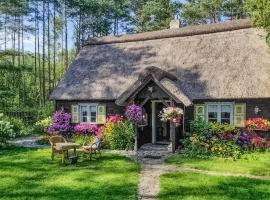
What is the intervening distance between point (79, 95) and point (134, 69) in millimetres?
3666

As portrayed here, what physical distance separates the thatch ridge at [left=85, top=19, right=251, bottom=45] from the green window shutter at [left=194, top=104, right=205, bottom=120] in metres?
5.58

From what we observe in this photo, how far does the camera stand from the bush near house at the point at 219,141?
16.1m

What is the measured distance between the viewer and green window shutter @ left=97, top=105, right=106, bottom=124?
21.2 m

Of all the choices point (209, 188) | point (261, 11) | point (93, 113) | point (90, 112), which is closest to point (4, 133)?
point (90, 112)

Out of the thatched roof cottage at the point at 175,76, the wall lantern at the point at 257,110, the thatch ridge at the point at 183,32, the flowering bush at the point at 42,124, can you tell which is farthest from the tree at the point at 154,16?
the wall lantern at the point at 257,110

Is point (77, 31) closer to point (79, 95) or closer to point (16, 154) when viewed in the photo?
point (79, 95)

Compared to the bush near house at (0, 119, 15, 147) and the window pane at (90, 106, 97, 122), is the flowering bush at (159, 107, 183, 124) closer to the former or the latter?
the window pane at (90, 106, 97, 122)

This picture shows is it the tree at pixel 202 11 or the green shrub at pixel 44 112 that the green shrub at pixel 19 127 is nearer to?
the green shrub at pixel 44 112

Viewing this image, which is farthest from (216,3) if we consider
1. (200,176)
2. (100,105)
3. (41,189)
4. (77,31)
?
(41,189)

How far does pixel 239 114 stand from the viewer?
17953mm

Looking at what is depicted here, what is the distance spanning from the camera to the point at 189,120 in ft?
62.2

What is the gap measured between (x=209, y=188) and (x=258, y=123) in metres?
7.53

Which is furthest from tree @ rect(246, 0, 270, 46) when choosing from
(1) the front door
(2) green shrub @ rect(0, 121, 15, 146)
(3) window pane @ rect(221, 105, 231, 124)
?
(2) green shrub @ rect(0, 121, 15, 146)

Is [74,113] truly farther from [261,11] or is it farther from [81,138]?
[261,11]
